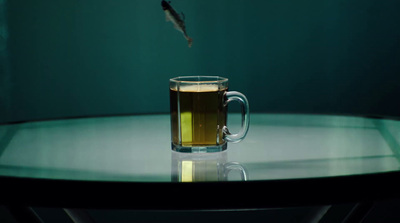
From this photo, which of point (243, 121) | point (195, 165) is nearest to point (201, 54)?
point (243, 121)

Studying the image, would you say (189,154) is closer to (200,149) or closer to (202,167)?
(200,149)

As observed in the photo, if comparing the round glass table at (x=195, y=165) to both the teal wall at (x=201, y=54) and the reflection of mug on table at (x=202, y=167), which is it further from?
the teal wall at (x=201, y=54)

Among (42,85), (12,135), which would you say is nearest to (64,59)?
(42,85)

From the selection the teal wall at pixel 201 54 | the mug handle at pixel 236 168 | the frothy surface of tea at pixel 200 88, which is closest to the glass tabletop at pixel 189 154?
the mug handle at pixel 236 168

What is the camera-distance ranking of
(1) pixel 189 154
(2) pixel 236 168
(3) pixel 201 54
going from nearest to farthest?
(2) pixel 236 168 < (1) pixel 189 154 < (3) pixel 201 54

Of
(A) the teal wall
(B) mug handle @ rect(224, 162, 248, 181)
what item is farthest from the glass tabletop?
(A) the teal wall

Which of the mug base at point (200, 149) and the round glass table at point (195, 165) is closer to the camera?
the round glass table at point (195, 165)

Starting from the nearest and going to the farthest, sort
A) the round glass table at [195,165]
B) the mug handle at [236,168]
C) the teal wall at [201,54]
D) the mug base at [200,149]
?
the round glass table at [195,165] < the mug handle at [236,168] < the mug base at [200,149] < the teal wall at [201,54]

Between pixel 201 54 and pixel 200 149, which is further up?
pixel 200 149
